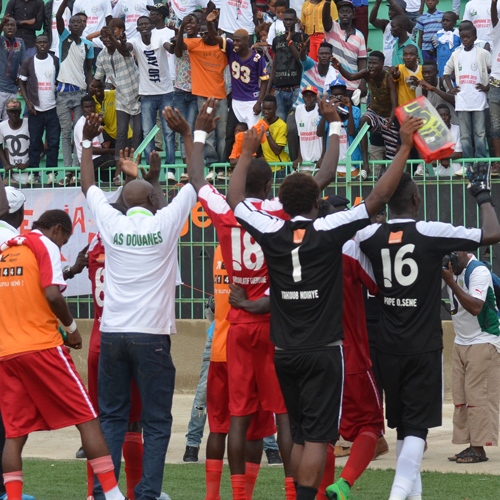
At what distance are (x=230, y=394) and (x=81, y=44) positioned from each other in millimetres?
10500

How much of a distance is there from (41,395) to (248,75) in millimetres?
8493

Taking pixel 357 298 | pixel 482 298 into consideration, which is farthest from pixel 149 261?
pixel 482 298

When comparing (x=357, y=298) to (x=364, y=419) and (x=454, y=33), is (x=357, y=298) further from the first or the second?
(x=454, y=33)

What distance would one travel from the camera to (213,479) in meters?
5.87

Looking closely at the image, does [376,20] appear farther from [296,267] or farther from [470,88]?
[296,267]

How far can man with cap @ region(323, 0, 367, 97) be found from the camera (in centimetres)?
1357

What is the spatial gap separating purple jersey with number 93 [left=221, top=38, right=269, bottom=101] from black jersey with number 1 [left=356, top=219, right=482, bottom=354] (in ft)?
25.8

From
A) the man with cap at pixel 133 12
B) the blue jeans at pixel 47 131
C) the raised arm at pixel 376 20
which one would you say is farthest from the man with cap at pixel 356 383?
the man with cap at pixel 133 12

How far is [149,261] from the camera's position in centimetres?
570

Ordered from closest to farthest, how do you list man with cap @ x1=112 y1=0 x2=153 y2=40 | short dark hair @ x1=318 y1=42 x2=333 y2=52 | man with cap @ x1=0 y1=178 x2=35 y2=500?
man with cap @ x1=0 y1=178 x2=35 y2=500
short dark hair @ x1=318 y1=42 x2=333 y2=52
man with cap @ x1=112 y1=0 x2=153 y2=40

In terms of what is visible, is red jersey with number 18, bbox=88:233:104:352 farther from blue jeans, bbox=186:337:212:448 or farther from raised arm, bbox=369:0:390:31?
raised arm, bbox=369:0:390:31

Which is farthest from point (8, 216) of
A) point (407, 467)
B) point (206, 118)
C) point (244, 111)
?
point (244, 111)

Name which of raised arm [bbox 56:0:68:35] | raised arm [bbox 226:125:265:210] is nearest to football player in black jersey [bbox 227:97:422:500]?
raised arm [bbox 226:125:265:210]

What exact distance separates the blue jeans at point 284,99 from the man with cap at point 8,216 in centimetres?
717
